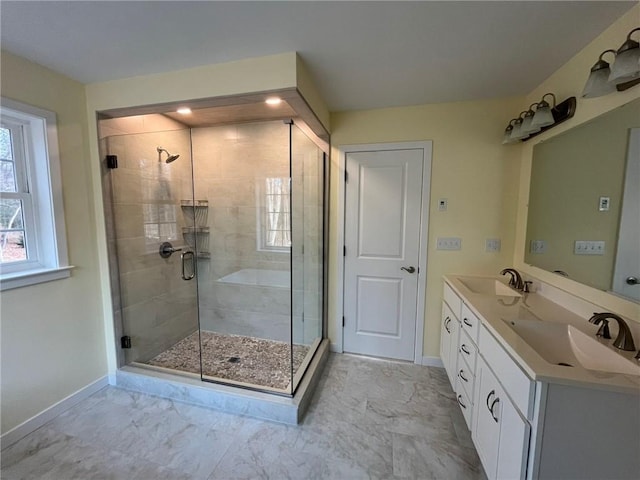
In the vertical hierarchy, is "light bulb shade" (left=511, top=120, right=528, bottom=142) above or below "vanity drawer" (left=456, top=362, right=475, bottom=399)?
above

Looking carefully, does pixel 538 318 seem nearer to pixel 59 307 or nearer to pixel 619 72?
pixel 619 72

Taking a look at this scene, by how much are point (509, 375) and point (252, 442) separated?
1524 mm

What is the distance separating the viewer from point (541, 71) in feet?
5.87

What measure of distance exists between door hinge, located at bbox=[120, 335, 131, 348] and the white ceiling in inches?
80.4

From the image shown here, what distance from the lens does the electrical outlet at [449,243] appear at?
2.38 meters

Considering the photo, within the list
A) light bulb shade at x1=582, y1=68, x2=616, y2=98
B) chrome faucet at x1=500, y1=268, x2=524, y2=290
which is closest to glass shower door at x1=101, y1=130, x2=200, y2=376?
chrome faucet at x1=500, y1=268, x2=524, y2=290

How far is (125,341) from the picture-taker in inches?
89.0

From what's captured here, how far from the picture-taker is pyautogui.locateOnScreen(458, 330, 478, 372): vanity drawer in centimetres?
157

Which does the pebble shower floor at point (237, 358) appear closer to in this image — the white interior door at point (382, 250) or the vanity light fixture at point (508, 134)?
the white interior door at point (382, 250)

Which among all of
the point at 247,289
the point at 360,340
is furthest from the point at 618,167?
the point at 247,289

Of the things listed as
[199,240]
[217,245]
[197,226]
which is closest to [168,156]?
[197,226]

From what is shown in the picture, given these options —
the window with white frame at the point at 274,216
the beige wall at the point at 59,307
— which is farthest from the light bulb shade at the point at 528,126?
the beige wall at the point at 59,307

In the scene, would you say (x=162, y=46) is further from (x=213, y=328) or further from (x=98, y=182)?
(x=213, y=328)

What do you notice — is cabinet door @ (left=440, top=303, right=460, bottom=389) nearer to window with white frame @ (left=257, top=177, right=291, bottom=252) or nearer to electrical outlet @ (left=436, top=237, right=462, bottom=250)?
electrical outlet @ (left=436, top=237, right=462, bottom=250)
